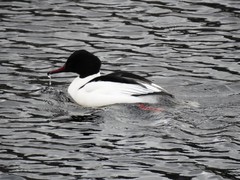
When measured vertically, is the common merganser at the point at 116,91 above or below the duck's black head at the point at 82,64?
below

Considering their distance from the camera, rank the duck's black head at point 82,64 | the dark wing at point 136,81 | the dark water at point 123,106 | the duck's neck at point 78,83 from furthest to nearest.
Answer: the duck's black head at point 82,64 < the duck's neck at point 78,83 < the dark wing at point 136,81 < the dark water at point 123,106

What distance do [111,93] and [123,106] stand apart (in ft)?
1.01

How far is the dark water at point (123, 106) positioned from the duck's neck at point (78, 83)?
19 centimetres

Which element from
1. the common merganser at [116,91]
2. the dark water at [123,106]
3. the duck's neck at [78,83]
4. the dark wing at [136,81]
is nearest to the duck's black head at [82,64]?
the duck's neck at [78,83]

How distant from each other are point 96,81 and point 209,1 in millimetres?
6074

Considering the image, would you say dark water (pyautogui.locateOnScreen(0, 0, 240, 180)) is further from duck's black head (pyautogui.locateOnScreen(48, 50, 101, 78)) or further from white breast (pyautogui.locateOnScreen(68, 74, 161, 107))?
duck's black head (pyautogui.locateOnScreen(48, 50, 101, 78))

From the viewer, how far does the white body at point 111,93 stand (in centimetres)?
1298

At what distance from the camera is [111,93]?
13.1 meters

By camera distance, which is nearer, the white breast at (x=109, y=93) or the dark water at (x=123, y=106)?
the dark water at (x=123, y=106)

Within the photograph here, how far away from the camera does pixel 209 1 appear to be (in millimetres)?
18594

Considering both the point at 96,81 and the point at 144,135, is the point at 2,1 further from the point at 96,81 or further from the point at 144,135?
the point at 144,135

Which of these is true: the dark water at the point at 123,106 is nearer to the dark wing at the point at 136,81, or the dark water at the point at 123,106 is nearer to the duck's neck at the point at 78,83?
the duck's neck at the point at 78,83

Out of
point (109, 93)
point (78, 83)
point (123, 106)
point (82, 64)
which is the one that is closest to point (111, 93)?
point (109, 93)

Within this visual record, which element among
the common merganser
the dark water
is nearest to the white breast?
the common merganser
